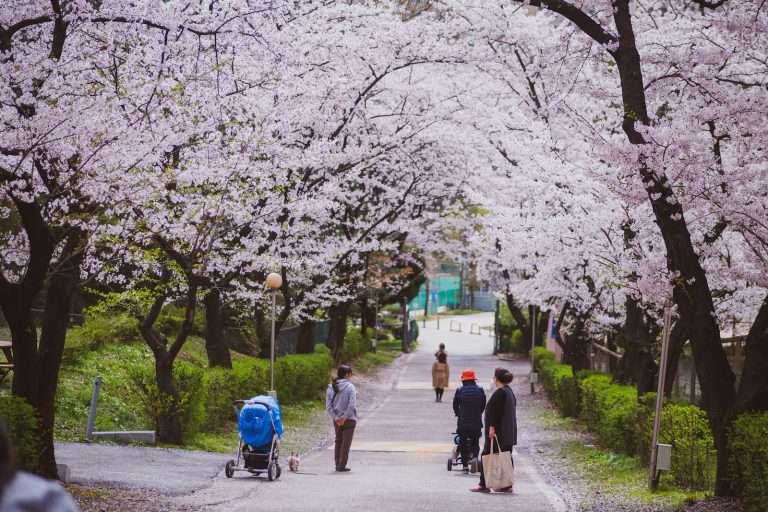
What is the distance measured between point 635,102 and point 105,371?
13.9m

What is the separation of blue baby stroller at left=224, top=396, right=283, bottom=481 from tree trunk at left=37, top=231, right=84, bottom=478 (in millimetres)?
2855

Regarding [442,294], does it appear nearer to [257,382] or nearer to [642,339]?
[257,382]

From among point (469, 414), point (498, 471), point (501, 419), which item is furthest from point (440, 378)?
point (498, 471)

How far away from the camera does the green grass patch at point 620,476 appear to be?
1207 cm

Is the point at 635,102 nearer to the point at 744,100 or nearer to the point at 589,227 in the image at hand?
the point at 744,100

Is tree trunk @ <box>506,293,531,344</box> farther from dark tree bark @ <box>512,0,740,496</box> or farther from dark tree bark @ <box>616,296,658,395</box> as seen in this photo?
dark tree bark @ <box>512,0,740,496</box>

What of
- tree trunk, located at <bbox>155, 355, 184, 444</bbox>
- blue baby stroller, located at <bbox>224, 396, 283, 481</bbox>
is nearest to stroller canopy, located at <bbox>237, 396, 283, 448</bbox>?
blue baby stroller, located at <bbox>224, 396, 283, 481</bbox>

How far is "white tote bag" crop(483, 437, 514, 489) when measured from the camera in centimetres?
1276

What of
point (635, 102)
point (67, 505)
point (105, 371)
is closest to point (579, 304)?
point (105, 371)

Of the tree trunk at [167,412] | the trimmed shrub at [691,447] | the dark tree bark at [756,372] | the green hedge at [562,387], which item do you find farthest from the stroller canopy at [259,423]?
the green hedge at [562,387]

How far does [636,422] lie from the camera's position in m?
15.7

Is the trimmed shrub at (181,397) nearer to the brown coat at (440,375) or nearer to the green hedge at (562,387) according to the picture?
the green hedge at (562,387)

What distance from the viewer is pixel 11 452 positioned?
193 cm

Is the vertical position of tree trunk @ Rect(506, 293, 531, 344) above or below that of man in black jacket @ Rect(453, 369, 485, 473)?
above
